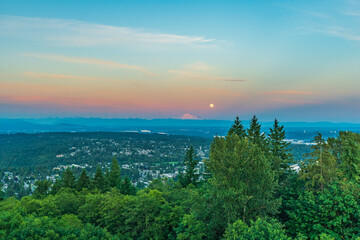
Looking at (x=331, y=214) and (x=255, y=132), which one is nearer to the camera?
(x=331, y=214)

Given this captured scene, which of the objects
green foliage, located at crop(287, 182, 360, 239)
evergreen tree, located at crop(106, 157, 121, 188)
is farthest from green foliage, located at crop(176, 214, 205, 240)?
evergreen tree, located at crop(106, 157, 121, 188)

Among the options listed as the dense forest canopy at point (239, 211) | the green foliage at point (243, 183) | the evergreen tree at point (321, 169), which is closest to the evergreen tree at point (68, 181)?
the dense forest canopy at point (239, 211)

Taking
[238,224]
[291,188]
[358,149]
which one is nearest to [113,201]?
[238,224]

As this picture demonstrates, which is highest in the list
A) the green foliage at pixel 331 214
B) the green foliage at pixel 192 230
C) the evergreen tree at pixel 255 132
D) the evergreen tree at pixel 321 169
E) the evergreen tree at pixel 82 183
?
the evergreen tree at pixel 255 132

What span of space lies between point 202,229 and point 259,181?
21.5ft

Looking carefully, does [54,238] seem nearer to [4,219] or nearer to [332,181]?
[4,219]

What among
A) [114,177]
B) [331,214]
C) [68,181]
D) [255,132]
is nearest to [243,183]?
[331,214]

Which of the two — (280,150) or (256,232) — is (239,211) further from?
(280,150)

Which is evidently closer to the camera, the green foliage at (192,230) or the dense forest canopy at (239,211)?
the dense forest canopy at (239,211)

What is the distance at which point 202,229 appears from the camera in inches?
819

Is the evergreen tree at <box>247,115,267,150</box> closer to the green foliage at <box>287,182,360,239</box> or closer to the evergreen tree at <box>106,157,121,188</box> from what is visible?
the green foliage at <box>287,182,360,239</box>

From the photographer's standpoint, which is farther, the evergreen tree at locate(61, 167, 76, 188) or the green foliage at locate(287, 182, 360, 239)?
the evergreen tree at locate(61, 167, 76, 188)

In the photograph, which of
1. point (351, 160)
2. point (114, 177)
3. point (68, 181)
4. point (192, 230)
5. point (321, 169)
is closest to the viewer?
point (192, 230)

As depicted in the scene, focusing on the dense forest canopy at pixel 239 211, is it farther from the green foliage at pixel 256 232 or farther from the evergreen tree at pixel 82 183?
the evergreen tree at pixel 82 183
